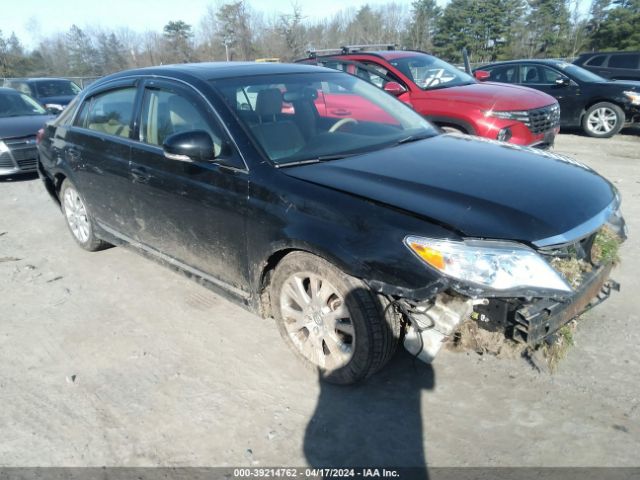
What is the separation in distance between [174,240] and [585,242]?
2.70 meters

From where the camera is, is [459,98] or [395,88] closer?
[459,98]

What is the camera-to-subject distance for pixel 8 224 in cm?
621

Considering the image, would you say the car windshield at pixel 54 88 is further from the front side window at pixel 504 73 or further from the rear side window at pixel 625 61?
the rear side window at pixel 625 61

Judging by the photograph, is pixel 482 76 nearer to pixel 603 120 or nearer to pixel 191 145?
pixel 603 120

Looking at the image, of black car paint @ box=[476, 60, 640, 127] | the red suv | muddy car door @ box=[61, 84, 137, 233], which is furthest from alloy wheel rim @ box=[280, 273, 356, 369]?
black car paint @ box=[476, 60, 640, 127]

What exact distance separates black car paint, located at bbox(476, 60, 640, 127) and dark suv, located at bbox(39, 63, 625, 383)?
793 cm

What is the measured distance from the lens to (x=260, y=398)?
287 cm

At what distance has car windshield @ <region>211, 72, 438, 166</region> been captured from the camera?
124 inches

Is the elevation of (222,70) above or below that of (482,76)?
above

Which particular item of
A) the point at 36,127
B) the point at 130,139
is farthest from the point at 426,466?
the point at 36,127

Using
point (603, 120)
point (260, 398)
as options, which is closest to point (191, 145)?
point (260, 398)

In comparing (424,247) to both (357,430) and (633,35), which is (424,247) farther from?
(633,35)

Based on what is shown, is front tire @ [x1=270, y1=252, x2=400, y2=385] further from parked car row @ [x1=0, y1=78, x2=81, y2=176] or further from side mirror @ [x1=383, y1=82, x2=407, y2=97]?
parked car row @ [x1=0, y1=78, x2=81, y2=176]

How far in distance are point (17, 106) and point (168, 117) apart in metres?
7.73
